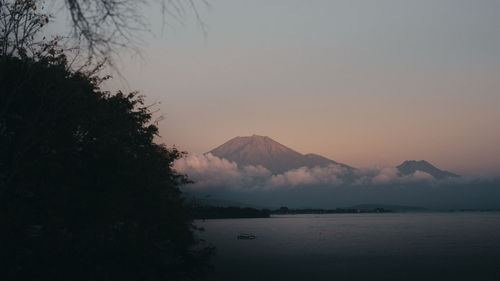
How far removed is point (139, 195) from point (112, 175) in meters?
4.61

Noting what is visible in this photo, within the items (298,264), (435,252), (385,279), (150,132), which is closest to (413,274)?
(385,279)

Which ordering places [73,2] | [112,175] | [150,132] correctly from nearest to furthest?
[73,2] → [112,175] → [150,132]

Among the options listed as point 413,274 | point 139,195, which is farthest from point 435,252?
point 139,195

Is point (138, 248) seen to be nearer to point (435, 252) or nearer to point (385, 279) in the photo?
point (385, 279)

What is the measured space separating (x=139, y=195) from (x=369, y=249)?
278 ft

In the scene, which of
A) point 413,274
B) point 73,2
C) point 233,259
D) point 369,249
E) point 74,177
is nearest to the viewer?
point 73,2

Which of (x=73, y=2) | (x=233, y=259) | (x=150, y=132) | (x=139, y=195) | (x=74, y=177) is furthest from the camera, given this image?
(x=233, y=259)

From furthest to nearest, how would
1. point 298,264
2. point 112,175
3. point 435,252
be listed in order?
point 435,252 → point 298,264 → point 112,175

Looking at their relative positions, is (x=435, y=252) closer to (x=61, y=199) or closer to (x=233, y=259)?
(x=233, y=259)

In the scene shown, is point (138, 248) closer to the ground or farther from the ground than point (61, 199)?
closer to the ground

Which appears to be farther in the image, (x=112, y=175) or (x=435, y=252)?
(x=435, y=252)

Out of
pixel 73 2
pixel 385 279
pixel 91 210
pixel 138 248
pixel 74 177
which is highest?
pixel 73 2

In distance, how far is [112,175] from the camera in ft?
43.2

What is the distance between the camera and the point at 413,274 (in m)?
59.5
